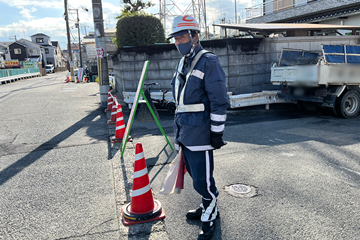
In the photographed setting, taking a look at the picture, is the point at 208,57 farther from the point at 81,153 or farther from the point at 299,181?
the point at 81,153

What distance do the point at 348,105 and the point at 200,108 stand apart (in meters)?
7.08

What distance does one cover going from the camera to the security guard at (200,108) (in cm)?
253

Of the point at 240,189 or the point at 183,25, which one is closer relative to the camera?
the point at 183,25

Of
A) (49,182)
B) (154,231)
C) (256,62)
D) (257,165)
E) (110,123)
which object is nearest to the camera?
(154,231)

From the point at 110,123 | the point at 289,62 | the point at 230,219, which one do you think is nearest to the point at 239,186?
the point at 230,219

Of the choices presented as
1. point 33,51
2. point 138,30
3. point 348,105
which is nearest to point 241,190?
point 348,105

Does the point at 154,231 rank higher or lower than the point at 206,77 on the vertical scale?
lower

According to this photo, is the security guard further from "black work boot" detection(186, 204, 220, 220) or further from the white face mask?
"black work boot" detection(186, 204, 220, 220)

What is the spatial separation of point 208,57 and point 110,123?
Result: 5844 mm

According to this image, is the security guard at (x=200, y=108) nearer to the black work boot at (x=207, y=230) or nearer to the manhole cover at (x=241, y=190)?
the black work boot at (x=207, y=230)

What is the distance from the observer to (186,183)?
3.91m

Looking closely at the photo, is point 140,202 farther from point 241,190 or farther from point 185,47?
point 185,47

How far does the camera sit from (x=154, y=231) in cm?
283

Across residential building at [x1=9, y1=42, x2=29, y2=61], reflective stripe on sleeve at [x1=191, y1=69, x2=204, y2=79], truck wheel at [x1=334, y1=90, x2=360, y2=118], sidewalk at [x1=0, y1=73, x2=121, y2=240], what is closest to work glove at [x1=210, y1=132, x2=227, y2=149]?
reflective stripe on sleeve at [x1=191, y1=69, x2=204, y2=79]
